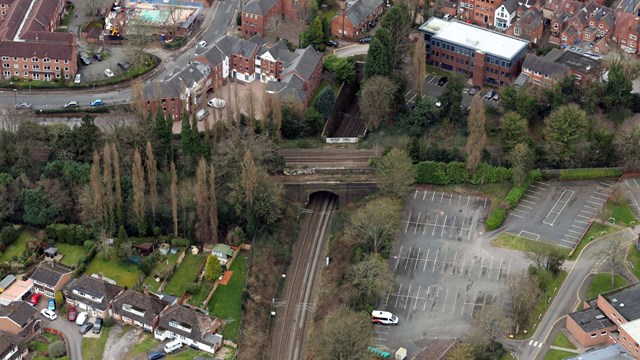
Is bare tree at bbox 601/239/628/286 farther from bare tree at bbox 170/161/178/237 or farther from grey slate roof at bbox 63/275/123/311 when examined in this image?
grey slate roof at bbox 63/275/123/311

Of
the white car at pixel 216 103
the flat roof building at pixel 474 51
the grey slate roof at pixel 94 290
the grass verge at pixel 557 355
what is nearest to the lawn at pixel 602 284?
the grass verge at pixel 557 355

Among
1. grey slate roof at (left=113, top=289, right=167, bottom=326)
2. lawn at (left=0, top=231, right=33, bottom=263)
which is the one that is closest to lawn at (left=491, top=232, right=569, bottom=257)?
grey slate roof at (left=113, top=289, right=167, bottom=326)

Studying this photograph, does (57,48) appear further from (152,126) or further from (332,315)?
(332,315)

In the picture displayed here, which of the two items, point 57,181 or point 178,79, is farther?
point 178,79

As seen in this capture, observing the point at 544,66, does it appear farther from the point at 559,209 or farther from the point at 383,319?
the point at 383,319

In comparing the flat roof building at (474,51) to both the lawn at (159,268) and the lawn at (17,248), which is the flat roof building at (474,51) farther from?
the lawn at (17,248)

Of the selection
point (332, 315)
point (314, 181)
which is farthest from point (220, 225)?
point (332, 315)
